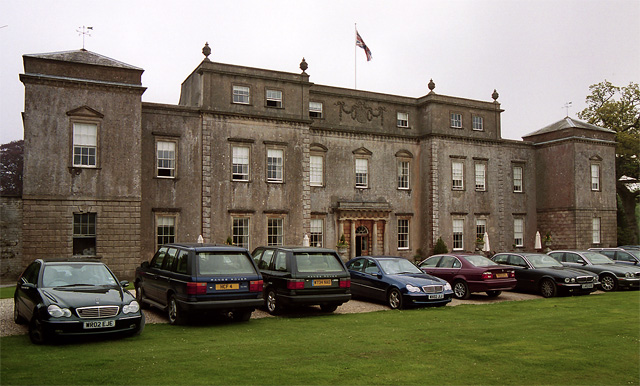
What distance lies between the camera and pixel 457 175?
32.8m

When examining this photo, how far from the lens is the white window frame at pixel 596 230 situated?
117ft

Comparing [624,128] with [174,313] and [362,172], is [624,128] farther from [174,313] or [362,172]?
[174,313]

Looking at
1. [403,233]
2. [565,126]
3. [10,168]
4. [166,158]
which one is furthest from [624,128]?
[10,168]

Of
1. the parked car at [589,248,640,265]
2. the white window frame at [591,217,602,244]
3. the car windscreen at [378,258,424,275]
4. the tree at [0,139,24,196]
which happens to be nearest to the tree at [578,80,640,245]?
the white window frame at [591,217,602,244]

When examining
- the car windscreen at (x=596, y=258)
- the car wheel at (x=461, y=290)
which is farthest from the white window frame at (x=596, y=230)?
the car wheel at (x=461, y=290)

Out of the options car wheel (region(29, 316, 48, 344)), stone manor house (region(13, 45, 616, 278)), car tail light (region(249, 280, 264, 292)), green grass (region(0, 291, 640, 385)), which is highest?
stone manor house (region(13, 45, 616, 278))

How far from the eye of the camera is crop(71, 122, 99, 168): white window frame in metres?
22.0

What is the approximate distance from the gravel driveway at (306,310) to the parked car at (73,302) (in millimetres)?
427

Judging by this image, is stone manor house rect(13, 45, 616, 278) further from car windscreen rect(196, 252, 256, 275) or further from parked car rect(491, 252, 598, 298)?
car windscreen rect(196, 252, 256, 275)

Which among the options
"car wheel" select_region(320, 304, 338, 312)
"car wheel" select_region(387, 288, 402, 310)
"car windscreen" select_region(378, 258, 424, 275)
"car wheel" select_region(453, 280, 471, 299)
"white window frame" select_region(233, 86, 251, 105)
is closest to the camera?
"car wheel" select_region(320, 304, 338, 312)

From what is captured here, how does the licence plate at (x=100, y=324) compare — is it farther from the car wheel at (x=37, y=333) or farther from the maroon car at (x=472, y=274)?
the maroon car at (x=472, y=274)

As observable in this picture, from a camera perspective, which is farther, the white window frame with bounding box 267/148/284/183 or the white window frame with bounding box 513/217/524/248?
the white window frame with bounding box 513/217/524/248

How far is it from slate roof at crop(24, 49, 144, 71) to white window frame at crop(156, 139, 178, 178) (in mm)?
3667

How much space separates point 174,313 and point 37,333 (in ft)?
9.63
